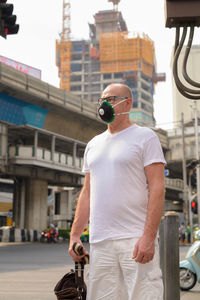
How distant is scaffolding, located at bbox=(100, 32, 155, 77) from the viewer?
13312 centimetres

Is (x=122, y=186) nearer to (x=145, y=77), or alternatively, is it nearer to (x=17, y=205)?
(x=17, y=205)

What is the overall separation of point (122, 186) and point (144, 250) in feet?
1.44

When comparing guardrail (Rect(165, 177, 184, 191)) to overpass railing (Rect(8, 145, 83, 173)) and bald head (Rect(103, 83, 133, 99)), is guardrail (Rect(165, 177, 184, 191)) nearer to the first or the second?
overpass railing (Rect(8, 145, 83, 173))

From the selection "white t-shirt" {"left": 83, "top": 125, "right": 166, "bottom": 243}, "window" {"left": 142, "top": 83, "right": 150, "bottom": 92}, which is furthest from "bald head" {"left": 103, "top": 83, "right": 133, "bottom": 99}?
"window" {"left": 142, "top": 83, "right": 150, "bottom": 92}

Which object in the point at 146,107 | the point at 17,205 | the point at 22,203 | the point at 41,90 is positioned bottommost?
the point at 17,205

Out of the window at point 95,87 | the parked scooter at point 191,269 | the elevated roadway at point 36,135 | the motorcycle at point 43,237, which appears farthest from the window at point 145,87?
the parked scooter at point 191,269

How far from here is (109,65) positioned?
135m

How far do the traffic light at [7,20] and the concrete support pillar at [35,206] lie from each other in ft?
91.7

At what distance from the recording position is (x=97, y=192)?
9.82 feet

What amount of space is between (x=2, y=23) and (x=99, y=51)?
12928 cm

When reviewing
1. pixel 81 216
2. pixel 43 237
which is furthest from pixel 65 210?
pixel 81 216

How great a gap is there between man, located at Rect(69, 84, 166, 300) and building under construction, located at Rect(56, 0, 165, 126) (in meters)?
124

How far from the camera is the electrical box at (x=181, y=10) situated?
3.04m

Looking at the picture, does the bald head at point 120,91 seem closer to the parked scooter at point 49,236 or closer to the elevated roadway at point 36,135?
the elevated roadway at point 36,135
